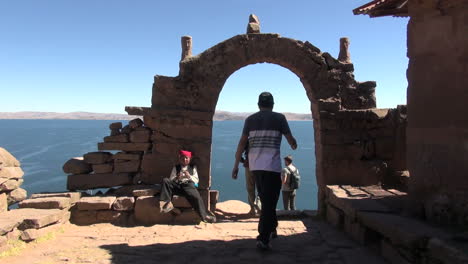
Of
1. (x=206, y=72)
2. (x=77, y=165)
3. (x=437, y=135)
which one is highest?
(x=206, y=72)

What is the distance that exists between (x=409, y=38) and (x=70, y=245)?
513 centimetres

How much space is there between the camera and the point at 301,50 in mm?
7051

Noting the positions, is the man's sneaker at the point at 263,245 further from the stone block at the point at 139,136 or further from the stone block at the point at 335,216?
the stone block at the point at 139,136

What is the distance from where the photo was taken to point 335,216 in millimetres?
5672

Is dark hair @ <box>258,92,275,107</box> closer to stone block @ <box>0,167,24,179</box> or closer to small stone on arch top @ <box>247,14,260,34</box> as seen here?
small stone on arch top @ <box>247,14,260,34</box>

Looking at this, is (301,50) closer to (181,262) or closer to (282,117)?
(282,117)

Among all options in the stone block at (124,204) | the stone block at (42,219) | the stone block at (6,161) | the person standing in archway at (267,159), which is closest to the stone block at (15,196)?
the stone block at (6,161)

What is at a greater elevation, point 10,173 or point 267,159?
→ point 267,159

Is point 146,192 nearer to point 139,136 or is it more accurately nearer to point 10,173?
point 139,136

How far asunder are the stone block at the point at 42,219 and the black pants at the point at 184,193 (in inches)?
63.2

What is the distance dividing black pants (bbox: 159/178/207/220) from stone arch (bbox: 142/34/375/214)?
2.34 ft

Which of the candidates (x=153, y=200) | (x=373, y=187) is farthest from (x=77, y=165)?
(x=373, y=187)

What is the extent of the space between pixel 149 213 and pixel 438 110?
4679mm

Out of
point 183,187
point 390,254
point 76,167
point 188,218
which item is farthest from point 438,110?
point 76,167
